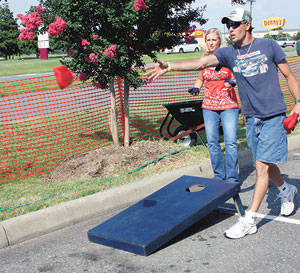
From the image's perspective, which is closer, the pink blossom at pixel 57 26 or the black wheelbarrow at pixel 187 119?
the pink blossom at pixel 57 26

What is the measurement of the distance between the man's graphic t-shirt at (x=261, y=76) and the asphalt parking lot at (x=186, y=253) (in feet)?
3.83

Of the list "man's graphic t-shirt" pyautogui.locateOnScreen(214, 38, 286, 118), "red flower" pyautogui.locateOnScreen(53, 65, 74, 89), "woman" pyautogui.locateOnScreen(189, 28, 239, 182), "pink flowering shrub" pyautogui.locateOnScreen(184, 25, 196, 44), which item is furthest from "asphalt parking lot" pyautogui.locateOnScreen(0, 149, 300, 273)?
"pink flowering shrub" pyautogui.locateOnScreen(184, 25, 196, 44)

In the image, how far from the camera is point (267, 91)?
4.19 meters

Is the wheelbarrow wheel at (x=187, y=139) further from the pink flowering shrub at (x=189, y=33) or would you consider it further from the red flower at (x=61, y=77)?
the red flower at (x=61, y=77)

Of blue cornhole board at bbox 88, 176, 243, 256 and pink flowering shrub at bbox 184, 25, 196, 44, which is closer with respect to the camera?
blue cornhole board at bbox 88, 176, 243, 256

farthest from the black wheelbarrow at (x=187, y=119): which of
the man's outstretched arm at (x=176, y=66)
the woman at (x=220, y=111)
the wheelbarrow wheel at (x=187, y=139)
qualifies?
the man's outstretched arm at (x=176, y=66)

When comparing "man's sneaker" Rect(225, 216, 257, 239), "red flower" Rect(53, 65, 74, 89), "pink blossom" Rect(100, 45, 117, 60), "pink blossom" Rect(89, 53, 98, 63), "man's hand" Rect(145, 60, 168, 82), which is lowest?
"man's sneaker" Rect(225, 216, 257, 239)

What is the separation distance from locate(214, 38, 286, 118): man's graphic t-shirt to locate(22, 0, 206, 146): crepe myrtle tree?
2278 mm

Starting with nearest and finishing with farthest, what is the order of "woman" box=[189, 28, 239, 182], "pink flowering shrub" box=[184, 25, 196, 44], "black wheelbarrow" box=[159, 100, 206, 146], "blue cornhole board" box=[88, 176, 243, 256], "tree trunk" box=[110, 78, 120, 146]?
"blue cornhole board" box=[88, 176, 243, 256] → "woman" box=[189, 28, 239, 182] → "tree trunk" box=[110, 78, 120, 146] → "pink flowering shrub" box=[184, 25, 196, 44] → "black wheelbarrow" box=[159, 100, 206, 146]

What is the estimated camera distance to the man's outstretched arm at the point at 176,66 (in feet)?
13.4

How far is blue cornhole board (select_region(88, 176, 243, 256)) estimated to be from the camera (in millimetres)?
3830

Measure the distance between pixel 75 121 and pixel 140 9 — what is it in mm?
4136

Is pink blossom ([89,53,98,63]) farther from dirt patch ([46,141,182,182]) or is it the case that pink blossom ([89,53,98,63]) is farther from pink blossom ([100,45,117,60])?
dirt patch ([46,141,182,182])

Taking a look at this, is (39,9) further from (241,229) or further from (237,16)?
(241,229)
